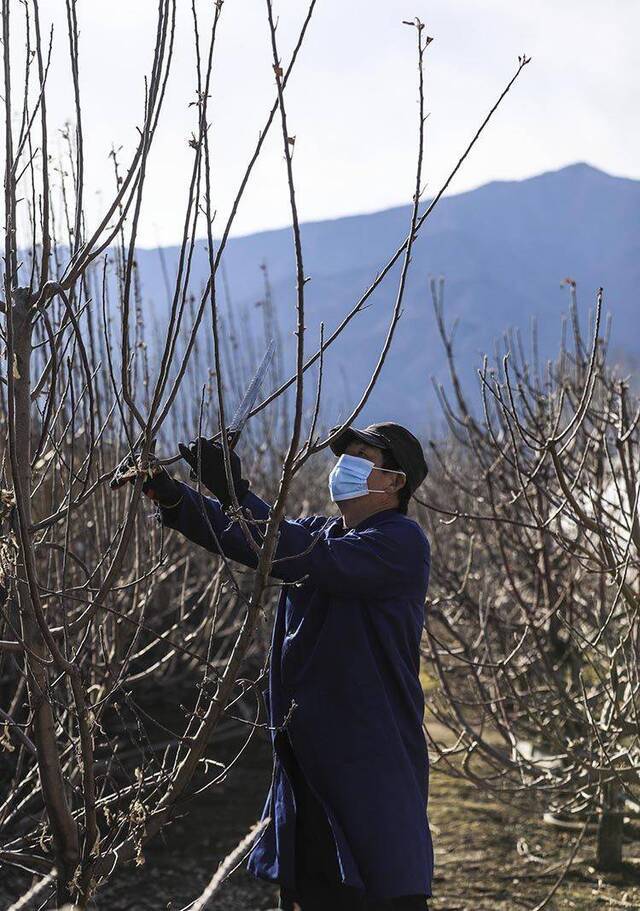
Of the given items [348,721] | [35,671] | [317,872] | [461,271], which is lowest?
[317,872]

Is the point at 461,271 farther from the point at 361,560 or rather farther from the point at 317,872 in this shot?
the point at 317,872

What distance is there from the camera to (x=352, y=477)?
304 cm

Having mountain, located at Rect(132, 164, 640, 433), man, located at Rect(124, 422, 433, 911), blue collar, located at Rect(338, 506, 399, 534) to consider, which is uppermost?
mountain, located at Rect(132, 164, 640, 433)

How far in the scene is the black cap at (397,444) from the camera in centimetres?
305

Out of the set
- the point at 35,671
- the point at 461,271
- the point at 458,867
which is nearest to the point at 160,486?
the point at 35,671

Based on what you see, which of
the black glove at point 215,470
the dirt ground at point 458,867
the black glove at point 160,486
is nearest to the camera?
the black glove at point 160,486

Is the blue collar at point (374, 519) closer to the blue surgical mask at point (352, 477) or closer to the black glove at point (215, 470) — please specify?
the blue surgical mask at point (352, 477)

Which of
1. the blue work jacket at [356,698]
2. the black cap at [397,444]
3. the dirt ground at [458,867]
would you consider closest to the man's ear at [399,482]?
the black cap at [397,444]

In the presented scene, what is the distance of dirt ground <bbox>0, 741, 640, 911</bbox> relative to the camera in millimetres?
5543

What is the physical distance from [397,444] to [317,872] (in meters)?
1.12

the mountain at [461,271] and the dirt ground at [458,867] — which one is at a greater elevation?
the mountain at [461,271]

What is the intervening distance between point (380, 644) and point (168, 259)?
10747cm

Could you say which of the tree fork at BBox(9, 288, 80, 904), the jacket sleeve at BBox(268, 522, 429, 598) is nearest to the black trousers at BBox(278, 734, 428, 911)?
the jacket sleeve at BBox(268, 522, 429, 598)

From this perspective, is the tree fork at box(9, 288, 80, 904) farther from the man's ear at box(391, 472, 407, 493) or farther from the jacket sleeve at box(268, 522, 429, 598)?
the man's ear at box(391, 472, 407, 493)
